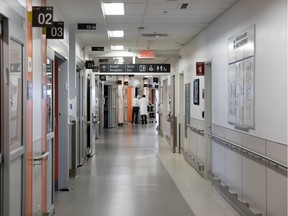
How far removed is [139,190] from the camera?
7.11m

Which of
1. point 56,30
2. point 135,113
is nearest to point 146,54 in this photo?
point 56,30

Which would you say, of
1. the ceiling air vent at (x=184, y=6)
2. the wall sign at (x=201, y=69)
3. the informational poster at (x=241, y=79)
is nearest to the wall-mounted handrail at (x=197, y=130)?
the wall sign at (x=201, y=69)

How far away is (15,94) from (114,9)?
3.65m

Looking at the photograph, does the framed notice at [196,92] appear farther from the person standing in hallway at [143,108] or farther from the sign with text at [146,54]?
the person standing in hallway at [143,108]

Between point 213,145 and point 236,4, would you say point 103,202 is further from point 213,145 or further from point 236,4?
point 236,4

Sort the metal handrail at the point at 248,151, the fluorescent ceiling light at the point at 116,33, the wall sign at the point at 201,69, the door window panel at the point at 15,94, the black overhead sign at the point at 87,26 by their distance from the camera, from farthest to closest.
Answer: the fluorescent ceiling light at the point at 116,33 → the wall sign at the point at 201,69 → the black overhead sign at the point at 87,26 → the metal handrail at the point at 248,151 → the door window panel at the point at 15,94

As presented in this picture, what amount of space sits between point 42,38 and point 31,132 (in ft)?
4.19

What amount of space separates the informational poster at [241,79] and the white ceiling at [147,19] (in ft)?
2.75

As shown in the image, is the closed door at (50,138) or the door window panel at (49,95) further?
the door window panel at (49,95)

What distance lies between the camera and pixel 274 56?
4617 millimetres

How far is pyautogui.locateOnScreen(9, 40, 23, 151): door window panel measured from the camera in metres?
3.71

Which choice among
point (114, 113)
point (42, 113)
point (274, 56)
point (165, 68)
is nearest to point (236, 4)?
point (274, 56)

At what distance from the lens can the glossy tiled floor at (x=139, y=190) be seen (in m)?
5.80

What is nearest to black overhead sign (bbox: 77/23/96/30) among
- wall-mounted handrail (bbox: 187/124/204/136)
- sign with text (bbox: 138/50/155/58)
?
wall-mounted handrail (bbox: 187/124/204/136)
